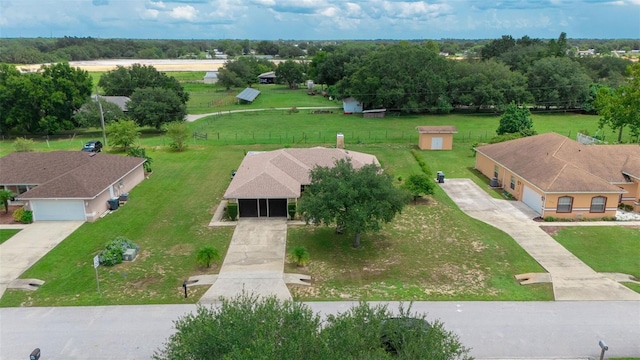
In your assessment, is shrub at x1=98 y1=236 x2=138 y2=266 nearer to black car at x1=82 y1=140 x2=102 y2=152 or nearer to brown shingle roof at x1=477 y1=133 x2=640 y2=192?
black car at x1=82 y1=140 x2=102 y2=152

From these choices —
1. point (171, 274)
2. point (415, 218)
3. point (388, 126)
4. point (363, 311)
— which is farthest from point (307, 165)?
point (388, 126)

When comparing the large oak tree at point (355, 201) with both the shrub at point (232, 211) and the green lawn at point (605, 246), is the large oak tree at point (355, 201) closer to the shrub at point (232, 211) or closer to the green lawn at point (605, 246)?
the shrub at point (232, 211)

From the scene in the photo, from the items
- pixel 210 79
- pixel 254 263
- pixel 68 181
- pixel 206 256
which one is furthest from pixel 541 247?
pixel 210 79

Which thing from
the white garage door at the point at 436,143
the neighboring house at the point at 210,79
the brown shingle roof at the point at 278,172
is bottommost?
the white garage door at the point at 436,143

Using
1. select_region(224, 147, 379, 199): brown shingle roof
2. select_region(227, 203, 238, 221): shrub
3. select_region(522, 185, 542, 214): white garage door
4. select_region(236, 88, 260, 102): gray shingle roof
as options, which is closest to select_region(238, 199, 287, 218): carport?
select_region(227, 203, 238, 221): shrub

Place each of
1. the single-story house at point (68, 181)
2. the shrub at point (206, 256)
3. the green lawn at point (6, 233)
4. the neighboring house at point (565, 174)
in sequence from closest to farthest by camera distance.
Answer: the shrub at point (206, 256)
the green lawn at point (6, 233)
the single-story house at point (68, 181)
the neighboring house at point (565, 174)

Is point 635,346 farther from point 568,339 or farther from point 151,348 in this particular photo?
point 151,348

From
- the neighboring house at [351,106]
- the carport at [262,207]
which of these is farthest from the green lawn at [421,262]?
the neighboring house at [351,106]
